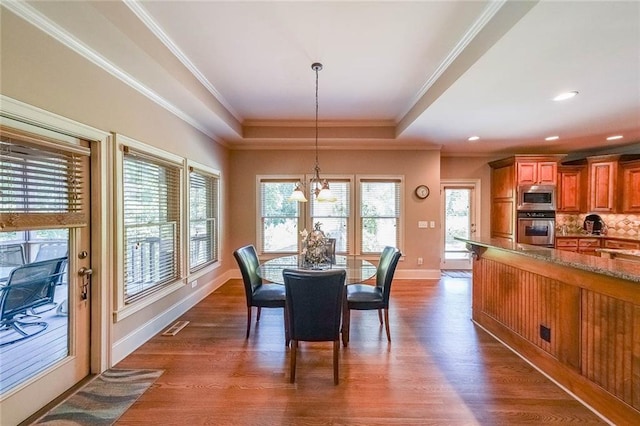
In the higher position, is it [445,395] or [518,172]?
[518,172]

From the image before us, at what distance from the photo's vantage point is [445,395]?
214cm

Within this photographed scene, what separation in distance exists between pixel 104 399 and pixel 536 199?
22.2ft

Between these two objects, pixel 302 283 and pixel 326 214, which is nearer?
pixel 302 283

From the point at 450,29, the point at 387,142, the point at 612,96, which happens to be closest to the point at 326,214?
the point at 387,142

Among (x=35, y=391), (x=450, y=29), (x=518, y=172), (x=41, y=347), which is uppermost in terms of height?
(x=450, y=29)

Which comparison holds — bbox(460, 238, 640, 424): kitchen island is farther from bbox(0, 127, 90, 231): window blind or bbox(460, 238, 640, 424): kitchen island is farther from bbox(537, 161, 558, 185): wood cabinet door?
bbox(0, 127, 90, 231): window blind

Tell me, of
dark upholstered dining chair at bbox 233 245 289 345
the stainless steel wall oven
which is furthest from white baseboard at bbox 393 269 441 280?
dark upholstered dining chair at bbox 233 245 289 345

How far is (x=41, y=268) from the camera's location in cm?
202

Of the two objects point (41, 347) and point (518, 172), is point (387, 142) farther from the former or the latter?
point (41, 347)

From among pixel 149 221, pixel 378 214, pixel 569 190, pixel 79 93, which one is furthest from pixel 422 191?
pixel 79 93

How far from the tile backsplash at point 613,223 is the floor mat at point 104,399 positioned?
7380 millimetres

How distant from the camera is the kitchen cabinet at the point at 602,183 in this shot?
5.10 meters

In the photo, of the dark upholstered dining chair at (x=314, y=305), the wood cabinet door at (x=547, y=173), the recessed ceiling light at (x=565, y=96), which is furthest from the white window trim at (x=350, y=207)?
the wood cabinet door at (x=547, y=173)

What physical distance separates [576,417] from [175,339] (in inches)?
136
